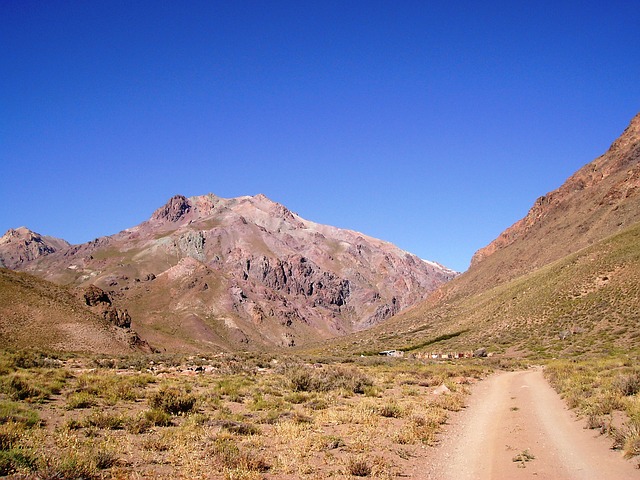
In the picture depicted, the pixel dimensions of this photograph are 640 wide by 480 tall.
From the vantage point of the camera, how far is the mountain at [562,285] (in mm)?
52844

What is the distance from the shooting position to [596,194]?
105 metres

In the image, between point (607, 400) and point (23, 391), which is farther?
point (23, 391)

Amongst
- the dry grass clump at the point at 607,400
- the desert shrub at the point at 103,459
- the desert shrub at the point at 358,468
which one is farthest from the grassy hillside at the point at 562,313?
the desert shrub at the point at 103,459

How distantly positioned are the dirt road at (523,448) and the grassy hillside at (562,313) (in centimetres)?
2989

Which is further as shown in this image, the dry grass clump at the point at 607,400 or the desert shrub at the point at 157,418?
the desert shrub at the point at 157,418

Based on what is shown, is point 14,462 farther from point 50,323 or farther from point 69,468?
point 50,323

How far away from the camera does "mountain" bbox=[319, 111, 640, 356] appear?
52.8m

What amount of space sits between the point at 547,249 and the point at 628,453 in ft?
335

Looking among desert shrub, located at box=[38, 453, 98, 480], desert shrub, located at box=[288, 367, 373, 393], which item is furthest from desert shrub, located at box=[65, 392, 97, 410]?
desert shrub, located at box=[288, 367, 373, 393]

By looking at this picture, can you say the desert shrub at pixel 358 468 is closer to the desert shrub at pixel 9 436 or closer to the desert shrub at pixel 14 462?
the desert shrub at pixel 14 462

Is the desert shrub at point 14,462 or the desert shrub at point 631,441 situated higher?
the desert shrub at point 14,462

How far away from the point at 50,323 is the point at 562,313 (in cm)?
6472

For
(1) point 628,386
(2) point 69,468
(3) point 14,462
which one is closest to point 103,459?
(2) point 69,468

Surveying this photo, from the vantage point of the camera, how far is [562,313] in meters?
59.2
